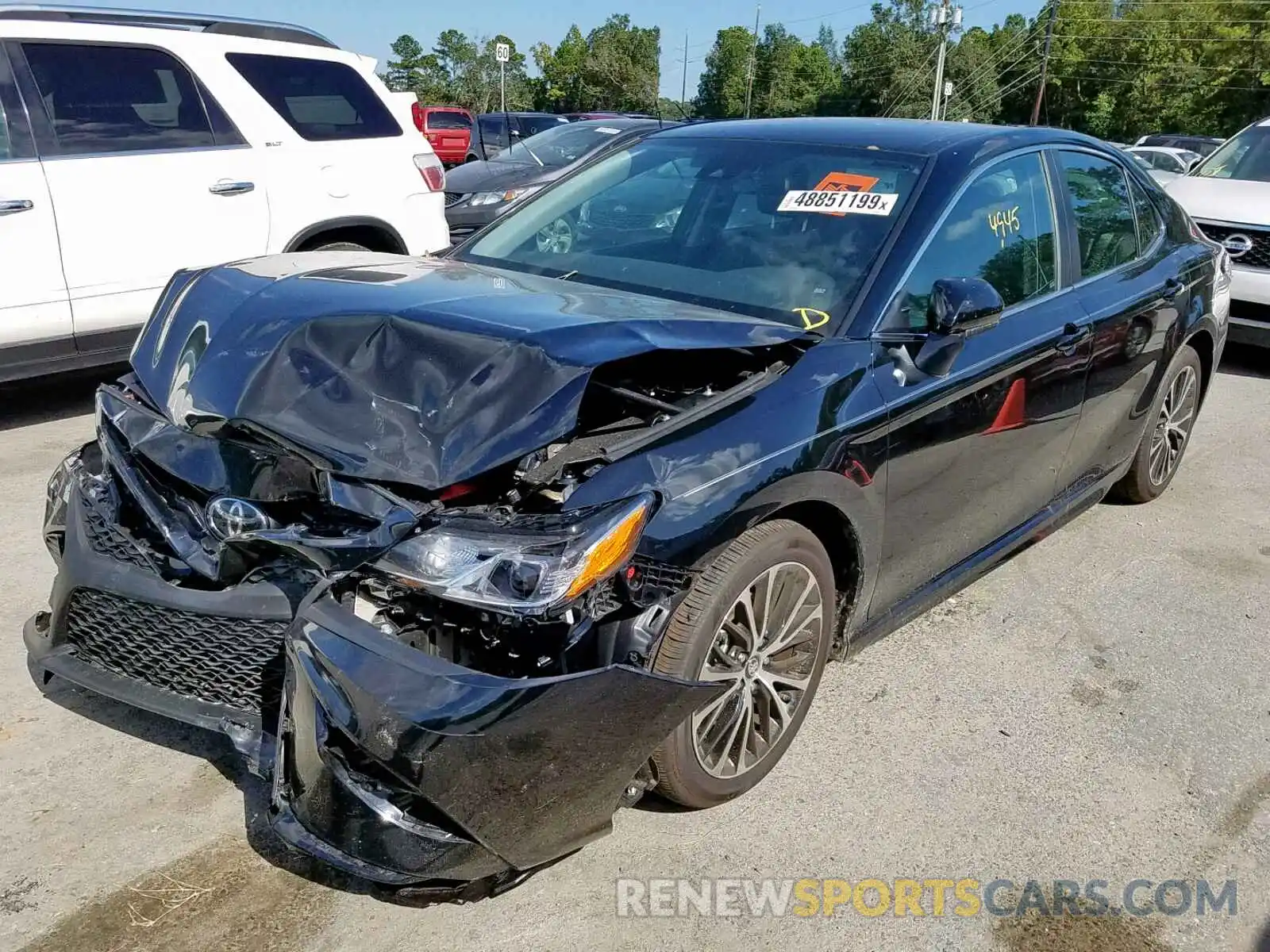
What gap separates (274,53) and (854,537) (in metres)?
5.15

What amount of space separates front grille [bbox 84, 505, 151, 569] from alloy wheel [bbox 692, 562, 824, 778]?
1.39 m

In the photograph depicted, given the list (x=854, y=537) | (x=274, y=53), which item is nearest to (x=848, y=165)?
(x=854, y=537)

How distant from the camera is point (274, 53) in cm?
651

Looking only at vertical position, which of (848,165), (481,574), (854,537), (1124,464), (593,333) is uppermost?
(848,165)

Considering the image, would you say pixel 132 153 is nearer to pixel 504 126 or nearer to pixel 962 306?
pixel 962 306

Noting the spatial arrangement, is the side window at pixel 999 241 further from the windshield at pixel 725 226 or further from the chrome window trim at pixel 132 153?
the chrome window trim at pixel 132 153

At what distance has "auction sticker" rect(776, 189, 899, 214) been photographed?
3.46 meters

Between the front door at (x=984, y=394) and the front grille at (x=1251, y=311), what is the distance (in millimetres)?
5329

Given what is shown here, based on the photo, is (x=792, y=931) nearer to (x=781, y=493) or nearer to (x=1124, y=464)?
(x=781, y=493)

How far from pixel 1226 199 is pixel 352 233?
665 centimetres

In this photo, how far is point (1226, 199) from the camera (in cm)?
856

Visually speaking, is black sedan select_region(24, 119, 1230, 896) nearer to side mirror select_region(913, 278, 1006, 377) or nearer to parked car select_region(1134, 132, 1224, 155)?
side mirror select_region(913, 278, 1006, 377)

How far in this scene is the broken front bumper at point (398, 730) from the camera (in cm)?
213

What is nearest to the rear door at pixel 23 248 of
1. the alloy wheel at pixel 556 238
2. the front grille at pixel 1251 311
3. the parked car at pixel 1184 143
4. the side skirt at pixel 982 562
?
the alloy wheel at pixel 556 238
